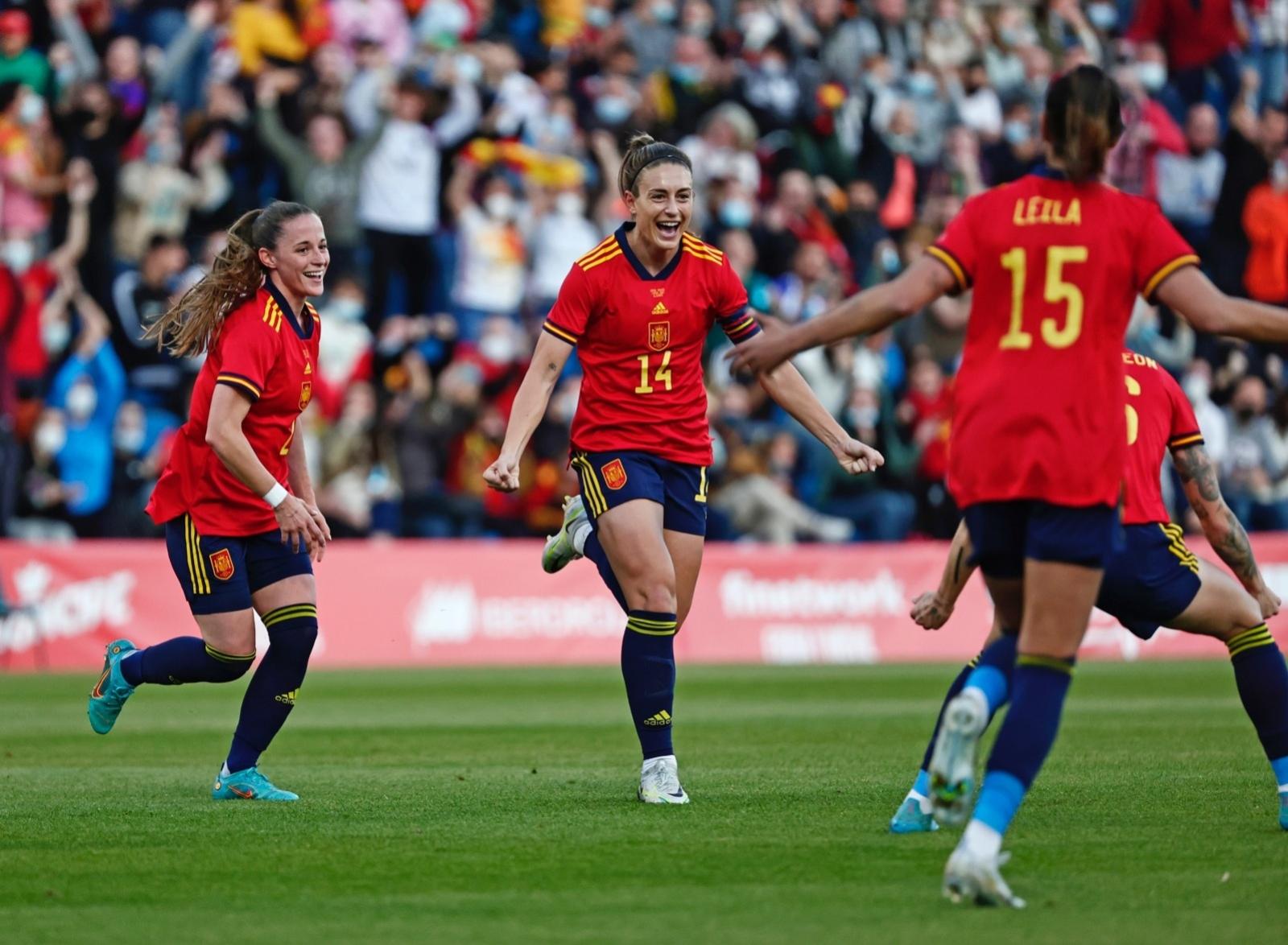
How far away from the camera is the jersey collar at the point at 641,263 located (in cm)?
917

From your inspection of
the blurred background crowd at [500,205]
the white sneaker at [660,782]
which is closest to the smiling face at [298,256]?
the white sneaker at [660,782]

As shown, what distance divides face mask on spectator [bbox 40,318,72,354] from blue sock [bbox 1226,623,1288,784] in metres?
14.4

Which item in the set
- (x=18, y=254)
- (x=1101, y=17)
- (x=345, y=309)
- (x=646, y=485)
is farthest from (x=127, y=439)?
(x=1101, y=17)

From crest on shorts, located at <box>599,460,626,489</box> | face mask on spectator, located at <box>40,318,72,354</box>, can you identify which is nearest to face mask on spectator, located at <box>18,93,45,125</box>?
face mask on spectator, located at <box>40,318,72,354</box>

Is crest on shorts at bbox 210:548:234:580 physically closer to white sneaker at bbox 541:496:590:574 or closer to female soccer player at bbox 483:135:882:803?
female soccer player at bbox 483:135:882:803

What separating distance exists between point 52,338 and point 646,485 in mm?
12245

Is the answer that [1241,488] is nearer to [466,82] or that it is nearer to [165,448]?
[466,82]

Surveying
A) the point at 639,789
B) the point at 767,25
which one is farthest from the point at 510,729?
the point at 767,25

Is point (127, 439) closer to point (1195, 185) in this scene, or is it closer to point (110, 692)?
point (110, 692)

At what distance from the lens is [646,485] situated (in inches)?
356

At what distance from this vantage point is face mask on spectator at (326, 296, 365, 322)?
2062 centimetres

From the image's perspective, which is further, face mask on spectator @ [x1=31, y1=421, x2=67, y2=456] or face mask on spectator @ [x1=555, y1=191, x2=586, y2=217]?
face mask on spectator @ [x1=555, y1=191, x2=586, y2=217]

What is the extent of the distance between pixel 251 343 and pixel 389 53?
14479mm

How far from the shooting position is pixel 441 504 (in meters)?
20.4
